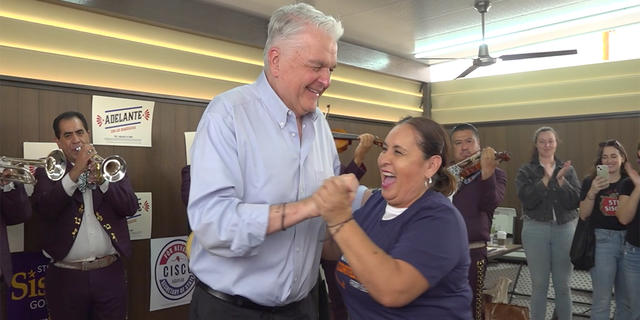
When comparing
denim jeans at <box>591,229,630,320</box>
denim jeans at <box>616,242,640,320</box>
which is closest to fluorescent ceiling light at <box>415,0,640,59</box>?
denim jeans at <box>591,229,630,320</box>

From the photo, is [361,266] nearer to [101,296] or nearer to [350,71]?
[101,296]

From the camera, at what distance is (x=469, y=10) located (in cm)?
527

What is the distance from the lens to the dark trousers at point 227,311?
1550 mm

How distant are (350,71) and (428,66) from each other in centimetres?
187

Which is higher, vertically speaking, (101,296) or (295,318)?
(295,318)

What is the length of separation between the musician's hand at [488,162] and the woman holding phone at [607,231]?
1140 millimetres

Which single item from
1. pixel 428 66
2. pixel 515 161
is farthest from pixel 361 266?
pixel 428 66

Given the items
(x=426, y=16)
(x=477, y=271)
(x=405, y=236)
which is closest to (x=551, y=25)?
(x=426, y=16)

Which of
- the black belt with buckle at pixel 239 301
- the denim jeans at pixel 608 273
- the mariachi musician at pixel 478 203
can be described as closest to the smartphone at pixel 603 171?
the denim jeans at pixel 608 273

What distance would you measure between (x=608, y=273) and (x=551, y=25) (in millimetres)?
3249

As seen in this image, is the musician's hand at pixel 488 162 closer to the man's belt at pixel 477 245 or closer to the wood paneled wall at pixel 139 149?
the man's belt at pixel 477 245

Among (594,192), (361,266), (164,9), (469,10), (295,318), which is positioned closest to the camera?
(361,266)

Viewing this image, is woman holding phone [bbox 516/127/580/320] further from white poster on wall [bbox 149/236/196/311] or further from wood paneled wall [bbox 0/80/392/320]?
wood paneled wall [bbox 0/80/392/320]

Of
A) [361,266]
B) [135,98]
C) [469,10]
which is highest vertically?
[469,10]
